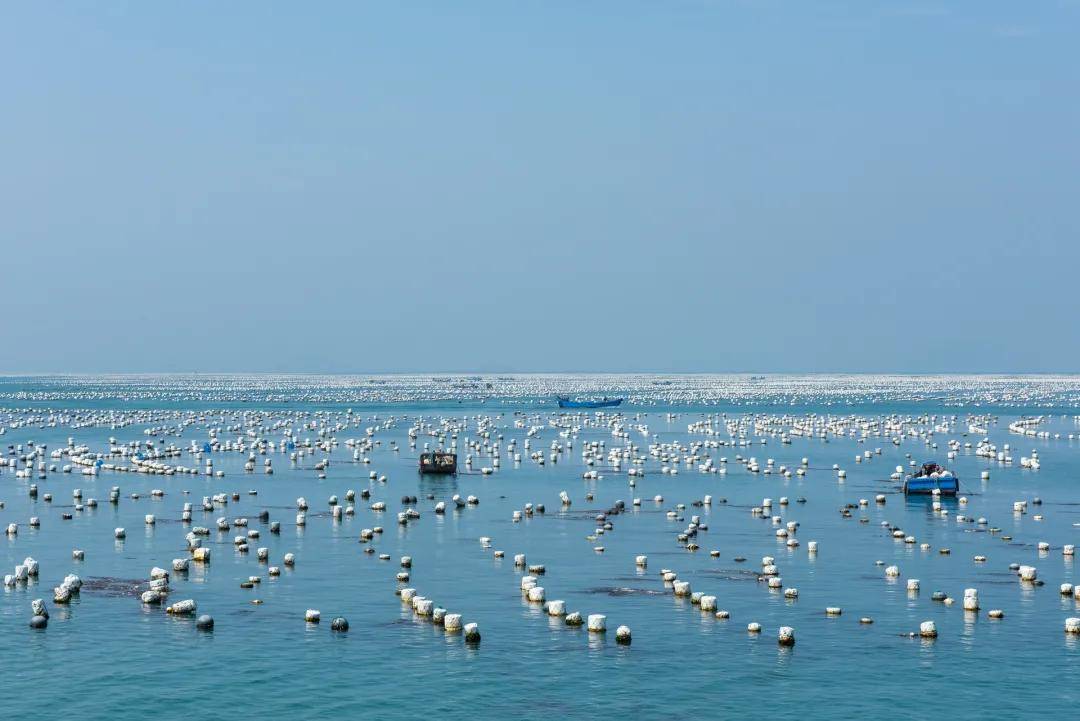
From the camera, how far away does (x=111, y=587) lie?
2399 inches

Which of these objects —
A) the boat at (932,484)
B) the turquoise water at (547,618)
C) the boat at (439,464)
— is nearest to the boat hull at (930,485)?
the boat at (932,484)

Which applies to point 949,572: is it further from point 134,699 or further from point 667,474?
point 667,474

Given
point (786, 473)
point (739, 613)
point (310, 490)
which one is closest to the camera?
point (739, 613)

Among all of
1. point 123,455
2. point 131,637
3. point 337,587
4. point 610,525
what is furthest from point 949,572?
point 123,455

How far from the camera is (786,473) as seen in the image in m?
120

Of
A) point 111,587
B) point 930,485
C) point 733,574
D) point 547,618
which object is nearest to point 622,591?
point 547,618

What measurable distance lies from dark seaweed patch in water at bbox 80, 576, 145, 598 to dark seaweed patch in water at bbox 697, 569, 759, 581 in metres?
25.8

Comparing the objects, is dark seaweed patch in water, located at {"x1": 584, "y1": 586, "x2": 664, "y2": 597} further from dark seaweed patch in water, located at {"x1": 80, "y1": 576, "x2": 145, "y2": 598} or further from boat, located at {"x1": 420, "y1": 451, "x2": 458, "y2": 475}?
boat, located at {"x1": 420, "y1": 451, "x2": 458, "y2": 475}

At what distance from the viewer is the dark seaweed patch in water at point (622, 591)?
195 ft

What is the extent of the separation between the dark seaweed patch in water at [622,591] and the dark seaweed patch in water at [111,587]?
19530 millimetres

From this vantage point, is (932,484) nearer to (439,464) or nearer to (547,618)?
(439,464)

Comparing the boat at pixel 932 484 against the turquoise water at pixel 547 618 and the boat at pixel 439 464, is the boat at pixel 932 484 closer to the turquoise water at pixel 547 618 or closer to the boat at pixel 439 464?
the turquoise water at pixel 547 618

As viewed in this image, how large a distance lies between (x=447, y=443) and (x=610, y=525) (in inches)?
3077

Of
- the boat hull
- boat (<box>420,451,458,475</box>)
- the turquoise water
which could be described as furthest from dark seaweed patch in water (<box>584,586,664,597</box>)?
boat (<box>420,451,458,475</box>)
